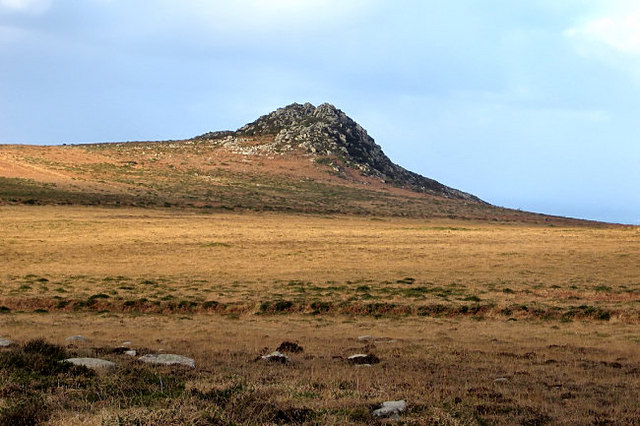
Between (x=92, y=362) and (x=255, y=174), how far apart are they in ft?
394

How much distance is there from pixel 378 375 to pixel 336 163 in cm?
13557

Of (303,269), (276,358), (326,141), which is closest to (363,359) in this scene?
(276,358)

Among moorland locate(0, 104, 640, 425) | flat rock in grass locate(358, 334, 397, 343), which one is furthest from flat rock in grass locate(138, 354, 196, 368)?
flat rock in grass locate(358, 334, 397, 343)

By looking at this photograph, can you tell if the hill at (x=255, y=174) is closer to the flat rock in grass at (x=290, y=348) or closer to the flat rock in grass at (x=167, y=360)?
the flat rock in grass at (x=290, y=348)

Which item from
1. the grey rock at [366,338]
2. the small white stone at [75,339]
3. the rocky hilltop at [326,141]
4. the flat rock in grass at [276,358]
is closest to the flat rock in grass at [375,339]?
the grey rock at [366,338]

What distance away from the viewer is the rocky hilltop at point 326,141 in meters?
153

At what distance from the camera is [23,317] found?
25.3 m

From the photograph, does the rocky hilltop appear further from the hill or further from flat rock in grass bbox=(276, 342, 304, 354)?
flat rock in grass bbox=(276, 342, 304, 354)

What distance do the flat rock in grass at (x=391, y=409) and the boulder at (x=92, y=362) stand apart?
223 inches

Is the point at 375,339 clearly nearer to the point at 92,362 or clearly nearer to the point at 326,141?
the point at 92,362

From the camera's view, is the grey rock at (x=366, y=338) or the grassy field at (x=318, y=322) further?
the grey rock at (x=366, y=338)

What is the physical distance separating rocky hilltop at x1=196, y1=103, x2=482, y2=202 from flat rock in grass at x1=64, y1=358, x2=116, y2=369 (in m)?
133

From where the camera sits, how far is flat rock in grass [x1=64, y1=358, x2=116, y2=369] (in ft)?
40.4

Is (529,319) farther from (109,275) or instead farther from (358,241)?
(358,241)
